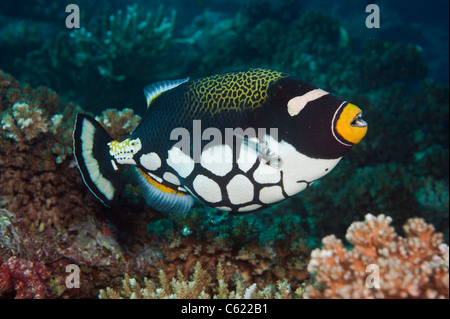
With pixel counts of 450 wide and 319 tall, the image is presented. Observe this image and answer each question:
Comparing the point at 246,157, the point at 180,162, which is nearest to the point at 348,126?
the point at 246,157

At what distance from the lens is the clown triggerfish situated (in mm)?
1716

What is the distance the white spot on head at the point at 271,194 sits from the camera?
1927 millimetres

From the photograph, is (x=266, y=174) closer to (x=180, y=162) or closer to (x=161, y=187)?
(x=180, y=162)

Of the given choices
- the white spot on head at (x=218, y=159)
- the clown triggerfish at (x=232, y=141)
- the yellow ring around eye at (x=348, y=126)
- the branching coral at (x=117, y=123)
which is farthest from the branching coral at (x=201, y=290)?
the branching coral at (x=117, y=123)

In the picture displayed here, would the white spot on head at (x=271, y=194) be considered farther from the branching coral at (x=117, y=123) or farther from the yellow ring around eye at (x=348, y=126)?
the branching coral at (x=117, y=123)

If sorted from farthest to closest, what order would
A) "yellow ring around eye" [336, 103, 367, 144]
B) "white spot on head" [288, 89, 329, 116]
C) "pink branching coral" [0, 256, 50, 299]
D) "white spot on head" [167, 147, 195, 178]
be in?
1. "pink branching coral" [0, 256, 50, 299]
2. "white spot on head" [167, 147, 195, 178]
3. "white spot on head" [288, 89, 329, 116]
4. "yellow ring around eye" [336, 103, 367, 144]

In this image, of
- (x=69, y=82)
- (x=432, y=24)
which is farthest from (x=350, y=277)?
(x=432, y=24)

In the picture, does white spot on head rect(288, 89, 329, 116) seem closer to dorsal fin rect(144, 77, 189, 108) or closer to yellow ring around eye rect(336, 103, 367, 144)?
yellow ring around eye rect(336, 103, 367, 144)

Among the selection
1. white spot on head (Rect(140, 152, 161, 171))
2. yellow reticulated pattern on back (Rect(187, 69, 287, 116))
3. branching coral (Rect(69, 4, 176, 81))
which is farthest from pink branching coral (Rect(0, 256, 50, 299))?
branching coral (Rect(69, 4, 176, 81))

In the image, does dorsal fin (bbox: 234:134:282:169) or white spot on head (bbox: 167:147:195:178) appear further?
white spot on head (bbox: 167:147:195:178)

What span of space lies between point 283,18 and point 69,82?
8.92 m

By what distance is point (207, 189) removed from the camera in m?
2.07

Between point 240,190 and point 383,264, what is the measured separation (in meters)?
0.91

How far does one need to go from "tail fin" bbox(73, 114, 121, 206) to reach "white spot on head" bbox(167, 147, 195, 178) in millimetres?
572
